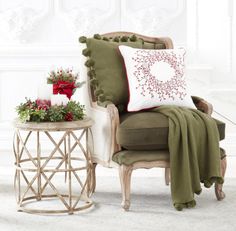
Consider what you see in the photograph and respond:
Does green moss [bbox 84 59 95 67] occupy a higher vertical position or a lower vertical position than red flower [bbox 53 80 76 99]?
higher

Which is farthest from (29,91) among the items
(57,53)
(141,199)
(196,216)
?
(196,216)

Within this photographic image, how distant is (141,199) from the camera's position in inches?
148

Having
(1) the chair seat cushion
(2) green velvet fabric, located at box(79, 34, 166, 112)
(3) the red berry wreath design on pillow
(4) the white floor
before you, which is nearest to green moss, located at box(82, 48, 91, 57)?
(2) green velvet fabric, located at box(79, 34, 166, 112)

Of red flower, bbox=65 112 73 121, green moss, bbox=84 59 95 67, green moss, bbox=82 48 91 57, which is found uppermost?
green moss, bbox=82 48 91 57

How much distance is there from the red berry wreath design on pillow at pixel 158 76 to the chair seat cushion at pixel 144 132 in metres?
0.25

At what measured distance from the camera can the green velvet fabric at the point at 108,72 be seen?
379 cm

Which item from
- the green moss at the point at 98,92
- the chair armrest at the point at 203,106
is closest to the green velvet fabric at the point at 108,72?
the green moss at the point at 98,92

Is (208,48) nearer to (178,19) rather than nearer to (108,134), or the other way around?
(178,19)

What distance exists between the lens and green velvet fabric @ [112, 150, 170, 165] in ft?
11.4

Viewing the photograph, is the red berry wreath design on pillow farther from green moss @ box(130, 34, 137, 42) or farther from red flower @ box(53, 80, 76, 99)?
red flower @ box(53, 80, 76, 99)

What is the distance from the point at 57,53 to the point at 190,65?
3.52ft

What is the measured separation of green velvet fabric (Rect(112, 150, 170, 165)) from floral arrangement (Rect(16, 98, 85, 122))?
30cm

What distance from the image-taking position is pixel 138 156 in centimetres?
350

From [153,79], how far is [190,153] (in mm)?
488
